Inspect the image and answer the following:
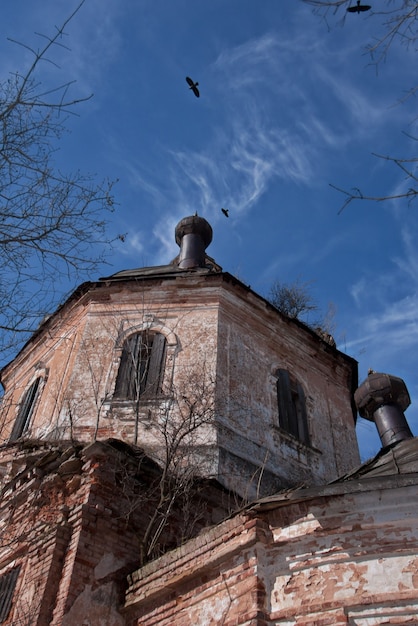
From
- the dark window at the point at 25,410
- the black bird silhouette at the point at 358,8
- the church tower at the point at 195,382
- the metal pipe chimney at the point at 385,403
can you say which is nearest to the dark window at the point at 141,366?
the church tower at the point at 195,382

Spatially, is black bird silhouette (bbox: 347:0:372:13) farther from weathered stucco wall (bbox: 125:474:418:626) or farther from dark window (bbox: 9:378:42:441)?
dark window (bbox: 9:378:42:441)

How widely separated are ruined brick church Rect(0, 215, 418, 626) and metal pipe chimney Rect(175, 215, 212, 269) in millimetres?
106

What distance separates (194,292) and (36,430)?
3.51 metres

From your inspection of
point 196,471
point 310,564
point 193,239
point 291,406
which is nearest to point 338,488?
point 310,564

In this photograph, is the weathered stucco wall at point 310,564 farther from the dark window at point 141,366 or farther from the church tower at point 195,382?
the dark window at point 141,366

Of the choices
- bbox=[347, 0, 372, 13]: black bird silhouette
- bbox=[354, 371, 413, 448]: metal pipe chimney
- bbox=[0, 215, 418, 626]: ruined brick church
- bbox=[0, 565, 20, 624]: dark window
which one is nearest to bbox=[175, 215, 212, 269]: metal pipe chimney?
bbox=[0, 215, 418, 626]: ruined brick church

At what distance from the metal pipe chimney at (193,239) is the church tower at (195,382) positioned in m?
1.60

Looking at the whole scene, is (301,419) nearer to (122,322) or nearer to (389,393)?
(389,393)

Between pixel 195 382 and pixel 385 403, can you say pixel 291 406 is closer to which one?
pixel 385 403

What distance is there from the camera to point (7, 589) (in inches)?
273

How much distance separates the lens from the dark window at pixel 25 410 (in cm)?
1035

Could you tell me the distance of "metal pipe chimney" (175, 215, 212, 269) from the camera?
13.7 meters

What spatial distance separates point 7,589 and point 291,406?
536cm

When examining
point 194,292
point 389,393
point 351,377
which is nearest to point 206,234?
point 194,292
